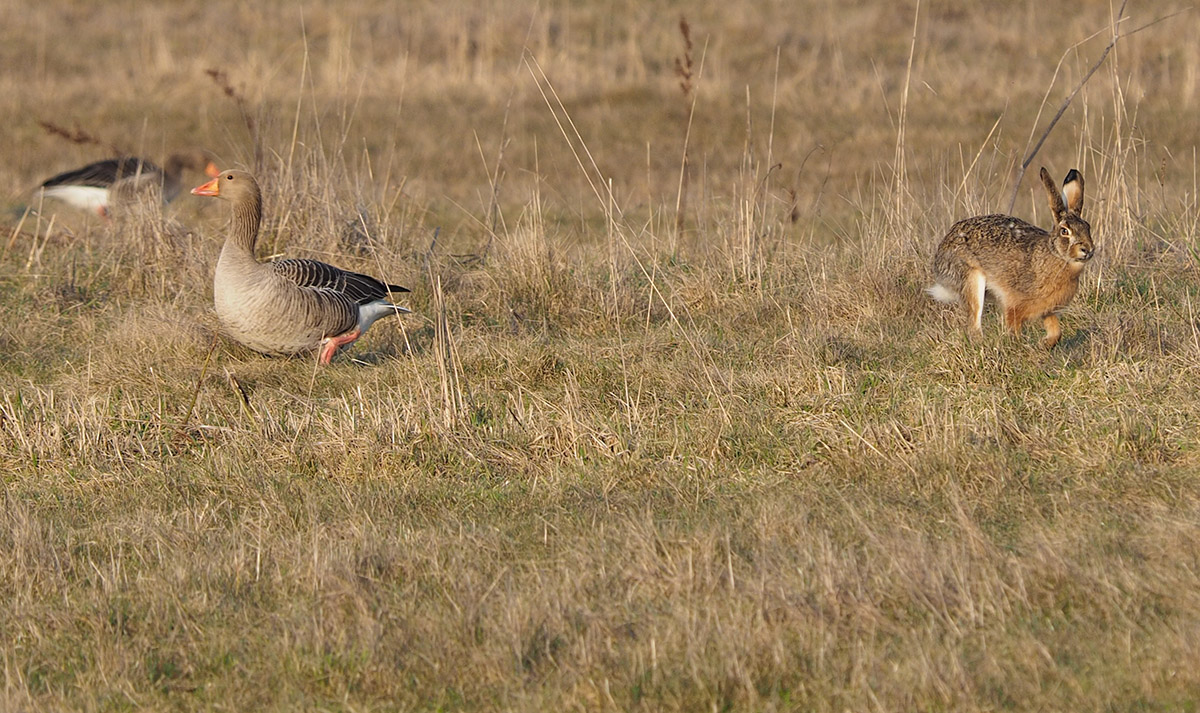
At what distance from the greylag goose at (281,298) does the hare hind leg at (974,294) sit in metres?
2.95

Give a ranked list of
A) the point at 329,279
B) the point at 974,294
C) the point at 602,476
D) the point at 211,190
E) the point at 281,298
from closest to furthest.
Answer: the point at 602,476 → the point at 974,294 → the point at 281,298 → the point at 329,279 → the point at 211,190

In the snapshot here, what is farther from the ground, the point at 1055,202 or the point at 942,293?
the point at 1055,202

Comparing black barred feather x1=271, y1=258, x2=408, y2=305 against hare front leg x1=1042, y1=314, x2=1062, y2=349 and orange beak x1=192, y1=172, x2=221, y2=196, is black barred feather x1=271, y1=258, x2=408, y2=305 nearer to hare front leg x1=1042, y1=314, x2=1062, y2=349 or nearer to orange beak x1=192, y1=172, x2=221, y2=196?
orange beak x1=192, y1=172, x2=221, y2=196

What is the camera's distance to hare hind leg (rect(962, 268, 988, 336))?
6340mm

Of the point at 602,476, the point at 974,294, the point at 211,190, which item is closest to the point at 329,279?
the point at 211,190

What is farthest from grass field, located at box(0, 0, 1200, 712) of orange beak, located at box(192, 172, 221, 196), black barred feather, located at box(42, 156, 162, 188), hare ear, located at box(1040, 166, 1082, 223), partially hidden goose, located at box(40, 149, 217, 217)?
black barred feather, located at box(42, 156, 162, 188)

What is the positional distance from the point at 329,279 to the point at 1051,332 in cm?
374

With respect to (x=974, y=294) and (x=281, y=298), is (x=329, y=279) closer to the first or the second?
(x=281, y=298)

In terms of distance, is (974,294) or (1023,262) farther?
(974,294)

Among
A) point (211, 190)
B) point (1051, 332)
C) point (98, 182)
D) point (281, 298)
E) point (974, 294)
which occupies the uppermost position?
point (211, 190)

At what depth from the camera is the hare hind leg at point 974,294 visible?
20.8 feet

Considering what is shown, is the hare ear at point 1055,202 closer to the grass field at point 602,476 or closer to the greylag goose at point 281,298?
the grass field at point 602,476

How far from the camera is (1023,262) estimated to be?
6.22m

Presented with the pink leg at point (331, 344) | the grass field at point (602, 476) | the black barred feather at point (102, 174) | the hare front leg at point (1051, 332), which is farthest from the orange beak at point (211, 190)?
the black barred feather at point (102, 174)
